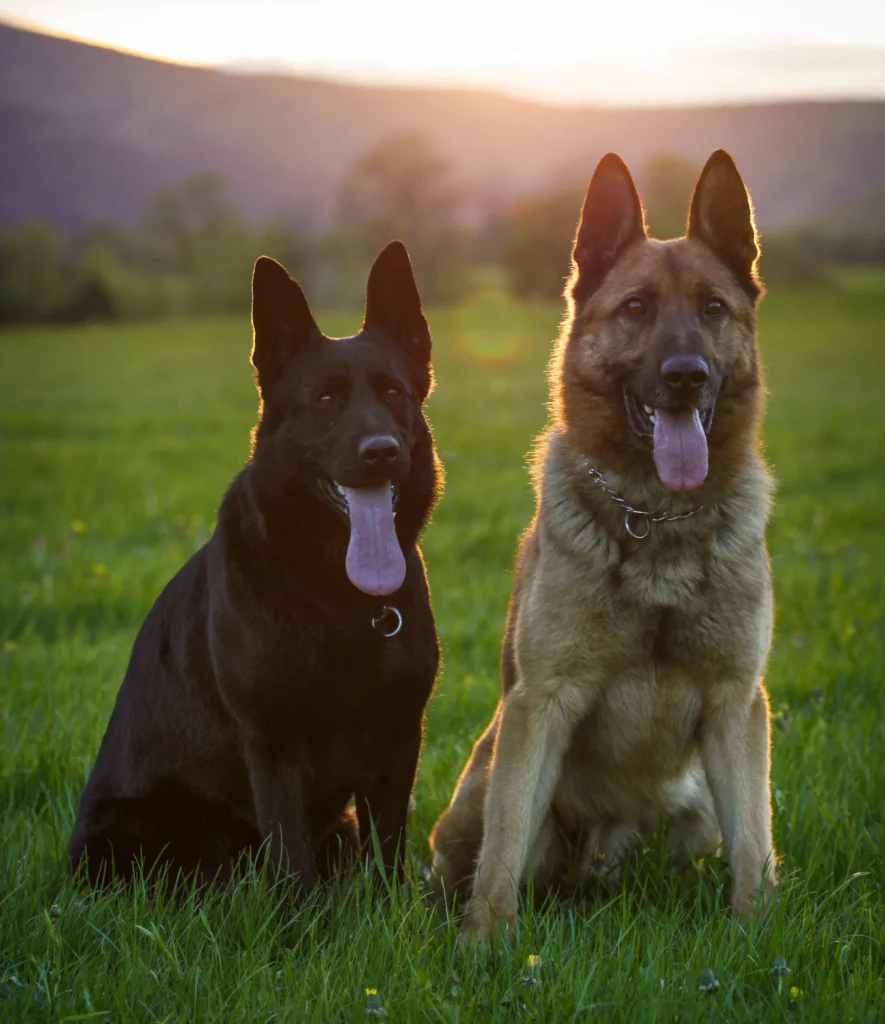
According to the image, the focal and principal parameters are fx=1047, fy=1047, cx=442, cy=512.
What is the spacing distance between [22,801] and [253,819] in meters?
1.25

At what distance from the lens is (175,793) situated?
3508 millimetres

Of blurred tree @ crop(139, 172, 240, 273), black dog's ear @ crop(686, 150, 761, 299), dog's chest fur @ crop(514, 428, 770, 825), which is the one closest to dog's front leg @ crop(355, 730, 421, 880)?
dog's chest fur @ crop(514, 428, 770, 825)

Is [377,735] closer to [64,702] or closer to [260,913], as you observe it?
[260,913]

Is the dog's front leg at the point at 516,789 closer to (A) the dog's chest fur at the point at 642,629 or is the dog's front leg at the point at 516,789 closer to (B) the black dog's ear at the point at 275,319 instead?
(A) the dog's chest fur at the point at 642,629

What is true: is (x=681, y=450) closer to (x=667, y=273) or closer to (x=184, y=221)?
(x=667, y=273)

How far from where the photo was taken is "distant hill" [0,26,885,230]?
70000 millimetres

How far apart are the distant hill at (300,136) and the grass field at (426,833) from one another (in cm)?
5523

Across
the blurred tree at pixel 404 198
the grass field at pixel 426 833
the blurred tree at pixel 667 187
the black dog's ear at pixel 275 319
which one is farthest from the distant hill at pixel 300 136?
the black dog's ear at pixel 275 319

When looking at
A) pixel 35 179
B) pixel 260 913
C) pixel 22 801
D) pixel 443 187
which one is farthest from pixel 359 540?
pixel 35 179

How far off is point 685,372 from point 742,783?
52.2 inches

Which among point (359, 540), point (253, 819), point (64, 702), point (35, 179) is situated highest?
point (35, 179)

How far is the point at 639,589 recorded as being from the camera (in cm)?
336

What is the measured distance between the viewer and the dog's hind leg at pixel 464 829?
369 cm

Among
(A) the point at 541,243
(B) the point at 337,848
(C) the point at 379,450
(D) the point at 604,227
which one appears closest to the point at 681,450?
(D) the point at 604,227
